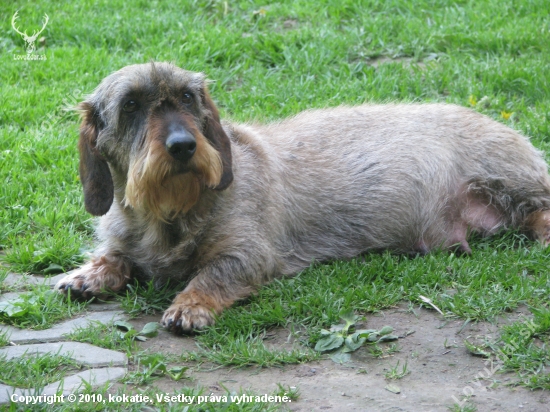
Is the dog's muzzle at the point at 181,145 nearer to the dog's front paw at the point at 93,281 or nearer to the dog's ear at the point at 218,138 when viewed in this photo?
the dog's ear at the point at 218,138

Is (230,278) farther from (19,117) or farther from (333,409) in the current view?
(19,117)

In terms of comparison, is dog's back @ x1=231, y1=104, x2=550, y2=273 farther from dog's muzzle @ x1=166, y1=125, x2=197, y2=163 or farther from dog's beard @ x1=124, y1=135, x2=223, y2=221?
dog's muzzle @ x1=166, y1=125, x2=197, y2=163

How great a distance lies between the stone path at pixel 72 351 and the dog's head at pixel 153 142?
31.1 inches

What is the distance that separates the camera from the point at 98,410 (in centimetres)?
435

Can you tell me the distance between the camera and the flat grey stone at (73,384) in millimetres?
4477

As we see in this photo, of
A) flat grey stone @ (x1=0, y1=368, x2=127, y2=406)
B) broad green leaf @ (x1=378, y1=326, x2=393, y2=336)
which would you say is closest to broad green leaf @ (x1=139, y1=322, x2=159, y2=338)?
flat grey stone @ (x1=0, y1=368, x2=127, y2=406)

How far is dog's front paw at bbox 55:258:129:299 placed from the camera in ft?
19.7

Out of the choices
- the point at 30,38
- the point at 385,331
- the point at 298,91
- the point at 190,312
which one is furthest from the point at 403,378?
the point at 30,38

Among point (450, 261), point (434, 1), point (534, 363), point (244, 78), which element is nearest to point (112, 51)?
point (244, 78)

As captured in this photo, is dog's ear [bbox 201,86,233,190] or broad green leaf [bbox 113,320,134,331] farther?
dog's ear [bbox 201,86,233,190]

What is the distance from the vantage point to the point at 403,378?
4715mm

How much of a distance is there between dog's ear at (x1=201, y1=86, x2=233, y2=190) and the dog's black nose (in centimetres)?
48

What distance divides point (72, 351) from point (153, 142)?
4.62ft

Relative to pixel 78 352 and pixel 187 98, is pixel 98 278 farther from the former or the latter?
pixel 187 98
